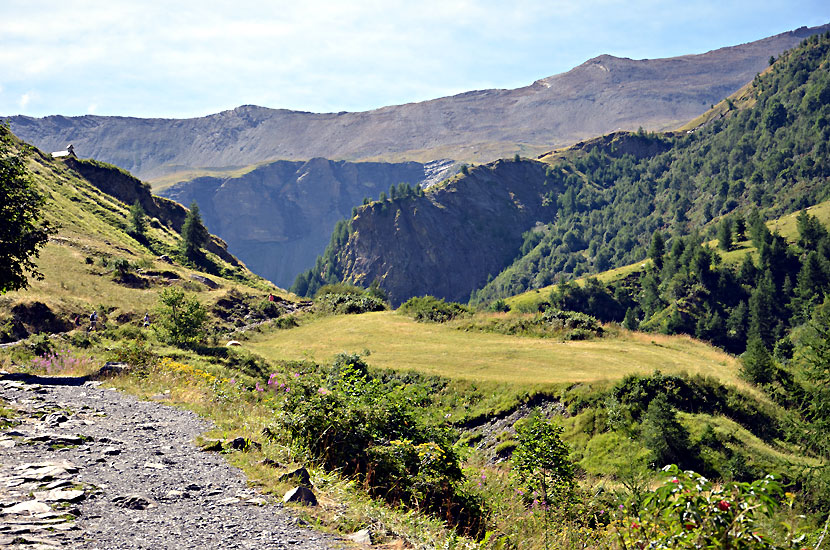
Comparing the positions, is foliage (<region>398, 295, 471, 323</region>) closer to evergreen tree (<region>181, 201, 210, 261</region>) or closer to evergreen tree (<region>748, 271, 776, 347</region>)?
evergreen tree (<region>181, 201, 210, 261</region>)

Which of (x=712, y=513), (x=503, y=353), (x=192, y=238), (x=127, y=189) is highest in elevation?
(x=127, y=189)

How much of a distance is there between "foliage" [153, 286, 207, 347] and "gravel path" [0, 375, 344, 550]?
23909mm

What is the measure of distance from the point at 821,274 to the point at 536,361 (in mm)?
143705

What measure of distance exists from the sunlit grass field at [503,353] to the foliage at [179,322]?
629cm

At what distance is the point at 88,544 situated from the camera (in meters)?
6.30

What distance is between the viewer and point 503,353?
37406 millimetres

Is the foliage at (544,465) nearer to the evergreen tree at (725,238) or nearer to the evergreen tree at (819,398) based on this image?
the evergreen tree at (819,398)

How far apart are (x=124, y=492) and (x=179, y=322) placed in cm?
3085

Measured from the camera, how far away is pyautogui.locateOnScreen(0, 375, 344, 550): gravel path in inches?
262

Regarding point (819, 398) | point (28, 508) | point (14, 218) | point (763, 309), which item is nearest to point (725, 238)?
point (763, 309)

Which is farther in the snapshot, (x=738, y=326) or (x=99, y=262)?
(x=738, y=326)

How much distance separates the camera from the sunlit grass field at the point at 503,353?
31.0 m

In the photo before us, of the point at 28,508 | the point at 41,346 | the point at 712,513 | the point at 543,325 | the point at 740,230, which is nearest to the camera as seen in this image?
the point at 712,513

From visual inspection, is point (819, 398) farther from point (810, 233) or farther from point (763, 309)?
point (810, 233)
